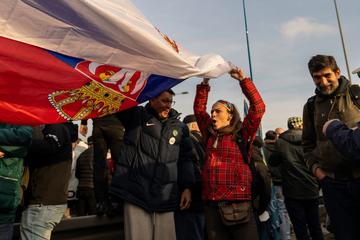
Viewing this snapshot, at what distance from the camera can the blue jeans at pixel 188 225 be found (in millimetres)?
4188

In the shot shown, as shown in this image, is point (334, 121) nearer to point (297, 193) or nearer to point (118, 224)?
point (118, 224)

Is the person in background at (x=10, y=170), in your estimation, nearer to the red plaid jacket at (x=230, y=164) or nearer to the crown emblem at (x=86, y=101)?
the crown emblem at (x=86, y=101)

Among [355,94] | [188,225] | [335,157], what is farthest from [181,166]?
[355,94]

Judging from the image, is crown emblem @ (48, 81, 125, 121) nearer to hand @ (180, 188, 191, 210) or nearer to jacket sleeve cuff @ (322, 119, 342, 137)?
hand @ (180, 188, 191, 210)

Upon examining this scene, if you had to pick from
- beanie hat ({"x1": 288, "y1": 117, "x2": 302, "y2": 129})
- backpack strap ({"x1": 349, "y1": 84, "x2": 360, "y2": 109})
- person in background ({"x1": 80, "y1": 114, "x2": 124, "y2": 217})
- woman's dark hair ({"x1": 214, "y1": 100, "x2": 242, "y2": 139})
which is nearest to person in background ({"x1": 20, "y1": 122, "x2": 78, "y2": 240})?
person in background ({"x1": 80, "y1": 114, "x2": 124, "y2": 217})

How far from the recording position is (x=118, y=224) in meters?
4.25

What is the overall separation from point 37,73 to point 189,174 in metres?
1.67

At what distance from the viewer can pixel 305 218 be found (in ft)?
18.1

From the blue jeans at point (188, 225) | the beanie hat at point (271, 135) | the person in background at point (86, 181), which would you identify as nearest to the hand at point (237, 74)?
the blue jeans at point (188, 225)

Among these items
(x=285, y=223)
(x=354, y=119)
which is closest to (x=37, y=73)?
(x=354, y=119)

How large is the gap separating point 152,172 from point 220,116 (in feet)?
2.65

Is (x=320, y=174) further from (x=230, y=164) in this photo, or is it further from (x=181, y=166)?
(x=181, y=166)

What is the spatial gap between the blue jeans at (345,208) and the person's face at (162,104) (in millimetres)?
1500

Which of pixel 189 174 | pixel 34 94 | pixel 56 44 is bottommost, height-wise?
pixel 189 174
